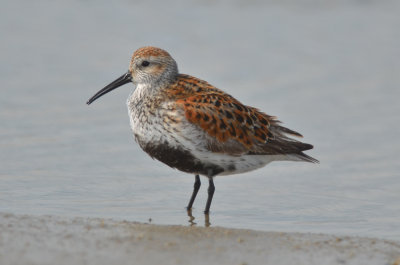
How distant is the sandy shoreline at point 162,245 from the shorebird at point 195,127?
1223 mm

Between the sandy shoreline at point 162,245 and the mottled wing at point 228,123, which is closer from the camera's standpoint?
the sandy shoreline at point 162,245

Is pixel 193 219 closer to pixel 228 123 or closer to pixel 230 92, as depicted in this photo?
pixel 228 123

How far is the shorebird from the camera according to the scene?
27.3 feet

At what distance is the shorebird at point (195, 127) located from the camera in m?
8.33

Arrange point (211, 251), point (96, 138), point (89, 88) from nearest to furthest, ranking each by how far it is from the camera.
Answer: point (211, 251) → point (96, 138) → point (89, 88)

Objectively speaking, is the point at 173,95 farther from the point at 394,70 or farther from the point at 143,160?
the point at 394,70

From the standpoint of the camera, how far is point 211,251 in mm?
6480

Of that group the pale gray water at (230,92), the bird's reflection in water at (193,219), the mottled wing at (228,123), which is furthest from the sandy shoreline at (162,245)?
the mottled wing at (228,123)

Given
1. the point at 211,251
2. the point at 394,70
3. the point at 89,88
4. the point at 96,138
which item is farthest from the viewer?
the point at 394,70

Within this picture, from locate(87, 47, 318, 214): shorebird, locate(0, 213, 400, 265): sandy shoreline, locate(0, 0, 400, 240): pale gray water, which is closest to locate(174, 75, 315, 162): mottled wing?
locate(87, 47, 318, 214): shorebird

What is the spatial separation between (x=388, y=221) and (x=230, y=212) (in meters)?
1.71

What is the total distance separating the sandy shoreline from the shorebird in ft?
Result: 4.01

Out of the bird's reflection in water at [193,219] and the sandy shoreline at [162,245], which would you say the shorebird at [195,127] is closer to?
the bird's reflection in water at [193,219]

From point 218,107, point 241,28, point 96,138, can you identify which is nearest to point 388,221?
point 218,107
